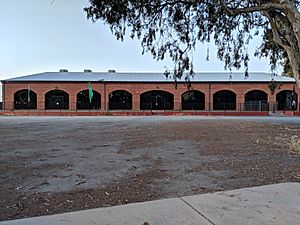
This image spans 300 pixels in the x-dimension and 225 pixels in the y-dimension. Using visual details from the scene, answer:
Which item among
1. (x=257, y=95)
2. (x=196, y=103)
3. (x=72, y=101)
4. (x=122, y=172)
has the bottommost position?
(x=122, y=172)

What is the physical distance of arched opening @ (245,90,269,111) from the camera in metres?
43.8

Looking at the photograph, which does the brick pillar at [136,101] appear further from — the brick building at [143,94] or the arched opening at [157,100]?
the arched opening at [157,100]

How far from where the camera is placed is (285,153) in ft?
32.3

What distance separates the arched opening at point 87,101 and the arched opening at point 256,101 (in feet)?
65.4

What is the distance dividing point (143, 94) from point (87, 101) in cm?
773

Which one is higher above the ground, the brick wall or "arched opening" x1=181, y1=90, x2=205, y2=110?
the brick wall

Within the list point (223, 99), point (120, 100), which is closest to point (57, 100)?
point (120, 100)

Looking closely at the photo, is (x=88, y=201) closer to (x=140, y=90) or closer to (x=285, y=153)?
(x=285, y=153)

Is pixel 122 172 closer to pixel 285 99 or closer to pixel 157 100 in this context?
pixel 157 100

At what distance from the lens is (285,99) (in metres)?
45.8

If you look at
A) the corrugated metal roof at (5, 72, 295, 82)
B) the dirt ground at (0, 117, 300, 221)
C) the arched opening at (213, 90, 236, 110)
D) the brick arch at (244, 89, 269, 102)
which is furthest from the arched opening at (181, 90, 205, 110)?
the dirt ground at (0, 117, 300, 221)

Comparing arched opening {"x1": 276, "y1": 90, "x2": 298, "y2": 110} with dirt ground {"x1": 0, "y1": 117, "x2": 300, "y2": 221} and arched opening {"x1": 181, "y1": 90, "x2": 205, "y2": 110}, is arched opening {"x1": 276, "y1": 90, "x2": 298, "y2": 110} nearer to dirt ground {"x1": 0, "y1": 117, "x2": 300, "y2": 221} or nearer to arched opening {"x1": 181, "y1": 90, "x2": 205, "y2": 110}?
arched opening {"x1": 181, "y1": 90, "x2": 205, "y2": 110}

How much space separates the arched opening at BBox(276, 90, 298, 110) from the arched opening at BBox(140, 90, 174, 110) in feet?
47.6

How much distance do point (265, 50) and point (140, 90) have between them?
78.1ft
